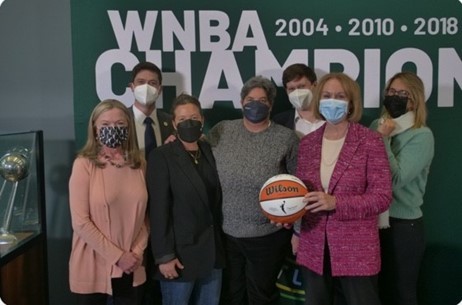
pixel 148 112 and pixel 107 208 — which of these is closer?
pixel 107 208

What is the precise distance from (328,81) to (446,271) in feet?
6.89

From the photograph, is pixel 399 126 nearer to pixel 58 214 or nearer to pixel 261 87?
pixel 261 87

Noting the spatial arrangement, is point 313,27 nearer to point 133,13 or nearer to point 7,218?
point 133,13

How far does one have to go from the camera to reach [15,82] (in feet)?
10.9

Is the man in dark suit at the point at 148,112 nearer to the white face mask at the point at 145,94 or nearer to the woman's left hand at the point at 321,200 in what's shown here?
the white face mask at the point at 145,94

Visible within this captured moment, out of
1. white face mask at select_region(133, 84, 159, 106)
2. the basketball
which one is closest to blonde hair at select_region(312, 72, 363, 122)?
the basketball

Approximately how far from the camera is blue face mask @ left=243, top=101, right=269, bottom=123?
2414mm

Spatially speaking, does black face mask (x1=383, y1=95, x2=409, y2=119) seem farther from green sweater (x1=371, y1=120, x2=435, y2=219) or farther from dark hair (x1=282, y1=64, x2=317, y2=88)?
dark hair (x1=282, y1=64, x2=317, y2=88)

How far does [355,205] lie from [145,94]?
142 cm

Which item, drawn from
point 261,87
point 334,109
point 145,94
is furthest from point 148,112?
point 334,109

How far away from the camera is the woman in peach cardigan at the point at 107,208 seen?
223 centimetres

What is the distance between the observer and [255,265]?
2463 millimetres

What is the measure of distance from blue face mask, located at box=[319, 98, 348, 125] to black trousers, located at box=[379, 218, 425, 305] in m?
0.80

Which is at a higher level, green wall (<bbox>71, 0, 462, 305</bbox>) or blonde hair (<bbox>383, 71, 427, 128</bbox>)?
green wall (<bbox>71, 0, 462, 305</bbox>)
